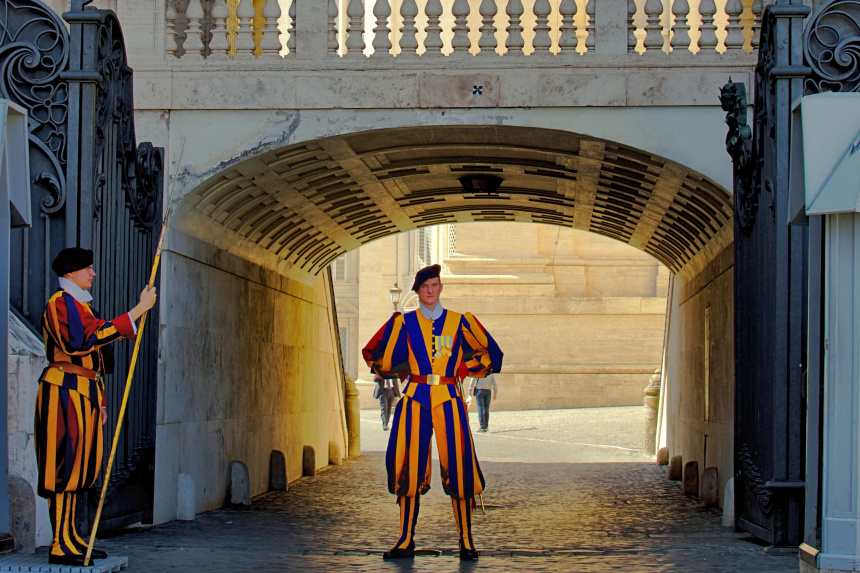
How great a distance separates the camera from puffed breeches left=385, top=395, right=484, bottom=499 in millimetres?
7395

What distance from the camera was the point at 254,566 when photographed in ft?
23.6

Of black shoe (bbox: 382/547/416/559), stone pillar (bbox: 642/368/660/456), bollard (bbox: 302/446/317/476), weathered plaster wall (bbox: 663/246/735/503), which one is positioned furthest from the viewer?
stone pillar (bbox: 642/368/660/456)

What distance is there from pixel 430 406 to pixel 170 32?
461cm

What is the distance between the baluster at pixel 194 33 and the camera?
10.2 m

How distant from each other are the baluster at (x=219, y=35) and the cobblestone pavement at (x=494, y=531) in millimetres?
3935

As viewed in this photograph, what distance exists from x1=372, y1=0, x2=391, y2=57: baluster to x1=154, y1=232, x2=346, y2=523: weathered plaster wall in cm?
234

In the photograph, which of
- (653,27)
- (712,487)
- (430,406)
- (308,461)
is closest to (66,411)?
(430,406)

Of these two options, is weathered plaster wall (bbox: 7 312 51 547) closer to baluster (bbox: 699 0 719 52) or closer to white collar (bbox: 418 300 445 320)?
white collar (bbox: 418 300 445 320)

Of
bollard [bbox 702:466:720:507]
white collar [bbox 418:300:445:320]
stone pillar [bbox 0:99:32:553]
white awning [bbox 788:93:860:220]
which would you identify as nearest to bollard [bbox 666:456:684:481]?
bollard [bbox 702:466:720:507]

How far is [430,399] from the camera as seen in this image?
747 centimetres

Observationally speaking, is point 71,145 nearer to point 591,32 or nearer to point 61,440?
point 61,440

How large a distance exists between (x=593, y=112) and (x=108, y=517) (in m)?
4.91

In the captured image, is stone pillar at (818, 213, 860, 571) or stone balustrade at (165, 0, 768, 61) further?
stone balustrade at (165, 0, 768, 61)

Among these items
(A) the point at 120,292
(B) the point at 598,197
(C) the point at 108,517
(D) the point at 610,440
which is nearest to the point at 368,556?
(C) the point at 108,517
